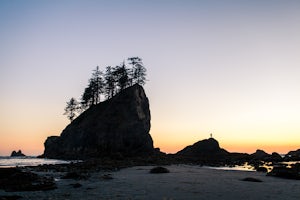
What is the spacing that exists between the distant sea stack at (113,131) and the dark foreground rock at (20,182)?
1848 inches

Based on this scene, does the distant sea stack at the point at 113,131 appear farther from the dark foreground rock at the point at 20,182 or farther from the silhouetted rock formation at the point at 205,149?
the dark foreground rock at the point at 20,182

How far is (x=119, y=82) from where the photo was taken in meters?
99.3

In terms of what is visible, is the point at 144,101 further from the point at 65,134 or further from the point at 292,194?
the point at 292,194

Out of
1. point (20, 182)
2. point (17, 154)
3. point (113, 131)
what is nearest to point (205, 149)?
point (113, 131)

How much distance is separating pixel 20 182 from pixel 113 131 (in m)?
58.0

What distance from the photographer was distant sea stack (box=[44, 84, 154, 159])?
248 feet

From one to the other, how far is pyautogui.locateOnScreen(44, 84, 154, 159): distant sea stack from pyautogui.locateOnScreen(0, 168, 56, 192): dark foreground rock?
46931 millimetres

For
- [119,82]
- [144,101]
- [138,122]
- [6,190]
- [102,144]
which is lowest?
[6,190]

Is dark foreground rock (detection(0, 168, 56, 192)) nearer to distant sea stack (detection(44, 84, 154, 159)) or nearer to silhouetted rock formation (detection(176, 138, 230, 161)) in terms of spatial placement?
distant sea stack (detection(44, 84, 154, 159))

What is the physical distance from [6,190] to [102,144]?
201 feet

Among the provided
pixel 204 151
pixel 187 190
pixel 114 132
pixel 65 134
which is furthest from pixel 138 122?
pixel 187 190

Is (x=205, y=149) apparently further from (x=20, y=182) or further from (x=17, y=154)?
(x=17, y=154)

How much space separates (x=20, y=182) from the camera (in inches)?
811

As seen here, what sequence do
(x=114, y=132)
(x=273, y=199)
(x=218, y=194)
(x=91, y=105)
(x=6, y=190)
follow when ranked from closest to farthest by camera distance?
(x=273, y=199), (x=218, y=194), (x=6, y=190), (x=114, y=132), (x=91, y=105)
